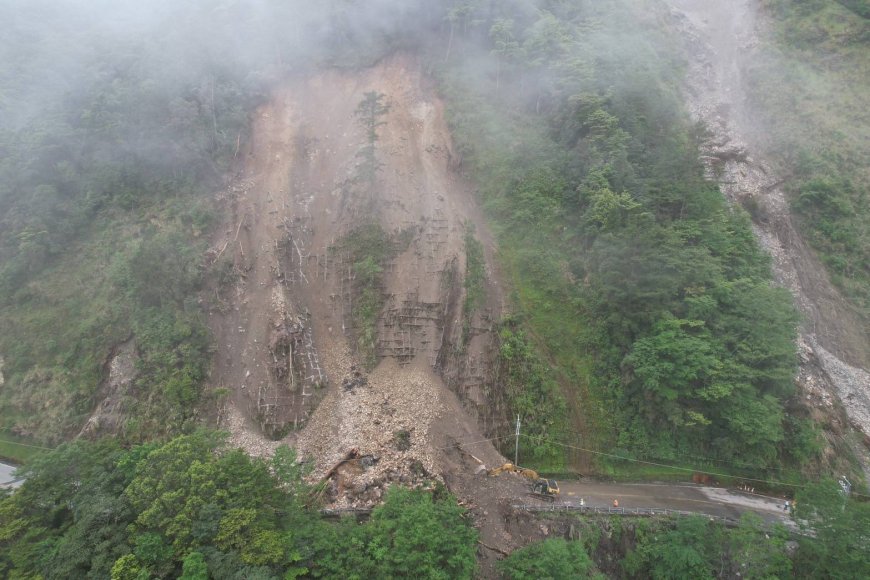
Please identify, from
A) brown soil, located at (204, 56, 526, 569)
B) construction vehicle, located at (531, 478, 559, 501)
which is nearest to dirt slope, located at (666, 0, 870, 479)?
construction vehicle, located at (531, 478, 559, 501)

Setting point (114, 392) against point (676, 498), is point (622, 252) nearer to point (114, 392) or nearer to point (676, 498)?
point (676, 498)

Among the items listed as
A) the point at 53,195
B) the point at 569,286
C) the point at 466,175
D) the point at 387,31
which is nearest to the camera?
the point at 569,286

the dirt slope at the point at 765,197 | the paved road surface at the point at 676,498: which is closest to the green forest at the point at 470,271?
the paved road surface at the point at 676,498

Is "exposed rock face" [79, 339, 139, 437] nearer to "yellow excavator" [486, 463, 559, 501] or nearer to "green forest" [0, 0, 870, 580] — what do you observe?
"green forest" [0, 0, 870, 580]

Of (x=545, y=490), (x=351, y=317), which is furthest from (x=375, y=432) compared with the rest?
(x=545, y=490)

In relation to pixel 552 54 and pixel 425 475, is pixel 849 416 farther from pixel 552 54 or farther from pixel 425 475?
pixel 552 54

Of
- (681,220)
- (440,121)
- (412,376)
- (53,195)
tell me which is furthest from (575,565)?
(53,195)
